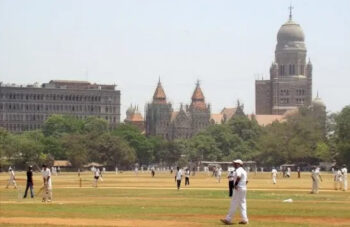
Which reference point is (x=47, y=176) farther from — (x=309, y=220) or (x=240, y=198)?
(x=240, y=198)

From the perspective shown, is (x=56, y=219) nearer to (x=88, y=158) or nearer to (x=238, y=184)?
(x=238, y=184)

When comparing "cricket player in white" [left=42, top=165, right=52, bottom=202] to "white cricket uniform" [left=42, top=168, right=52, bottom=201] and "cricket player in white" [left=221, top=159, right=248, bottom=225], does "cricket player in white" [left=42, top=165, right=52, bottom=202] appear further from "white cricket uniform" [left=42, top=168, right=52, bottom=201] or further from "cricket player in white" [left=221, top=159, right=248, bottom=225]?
"cricket player in white" [left=221, top=159, right=248, bottom=225]

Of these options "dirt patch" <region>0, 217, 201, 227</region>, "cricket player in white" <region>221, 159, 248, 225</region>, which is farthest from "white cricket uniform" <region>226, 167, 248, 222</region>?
"dirt patch" <region>0, 217, 201, 227</region>

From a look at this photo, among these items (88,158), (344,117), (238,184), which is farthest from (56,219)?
(88,158)

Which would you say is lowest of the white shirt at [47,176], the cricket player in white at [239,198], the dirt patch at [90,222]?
the dirt patch at [90,222]

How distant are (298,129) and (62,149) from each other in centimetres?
4997

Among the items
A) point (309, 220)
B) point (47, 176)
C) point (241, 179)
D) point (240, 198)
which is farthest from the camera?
point (47, 176)

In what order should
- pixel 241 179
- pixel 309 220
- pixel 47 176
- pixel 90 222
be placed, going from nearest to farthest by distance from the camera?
pixel 241 179
pixel 90 222
pixel 309 220
pixel 47 176

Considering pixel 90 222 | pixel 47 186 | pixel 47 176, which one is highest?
pixel 47 176

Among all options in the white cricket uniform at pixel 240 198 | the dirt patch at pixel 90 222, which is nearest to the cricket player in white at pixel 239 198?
the white cricket uniform at pixel 240 198

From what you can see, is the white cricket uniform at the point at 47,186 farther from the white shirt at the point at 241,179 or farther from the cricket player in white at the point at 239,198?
the white shirt at the point at 241,179

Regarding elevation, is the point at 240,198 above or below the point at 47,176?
below

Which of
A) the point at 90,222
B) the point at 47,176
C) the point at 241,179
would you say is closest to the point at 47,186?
the point at 47,176

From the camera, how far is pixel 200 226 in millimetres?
31922
